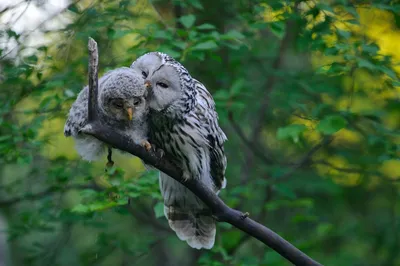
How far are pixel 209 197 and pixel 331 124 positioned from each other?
50.5 inches

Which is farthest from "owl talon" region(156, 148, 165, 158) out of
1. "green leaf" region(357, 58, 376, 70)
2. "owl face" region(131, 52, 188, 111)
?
"green leaf" region(357, 58, 376, 70)

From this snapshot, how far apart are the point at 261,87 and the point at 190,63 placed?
0.76 m

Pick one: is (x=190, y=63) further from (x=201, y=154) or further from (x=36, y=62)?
(x=201, y=154)

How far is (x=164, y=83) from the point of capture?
10.4 feet

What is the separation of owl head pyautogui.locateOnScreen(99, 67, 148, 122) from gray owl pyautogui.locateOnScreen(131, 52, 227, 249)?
140 mm

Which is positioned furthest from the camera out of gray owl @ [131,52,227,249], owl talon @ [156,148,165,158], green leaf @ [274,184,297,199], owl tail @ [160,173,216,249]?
green leaf @ [274,184,297,199]

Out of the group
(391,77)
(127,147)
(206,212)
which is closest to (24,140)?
(206,212)

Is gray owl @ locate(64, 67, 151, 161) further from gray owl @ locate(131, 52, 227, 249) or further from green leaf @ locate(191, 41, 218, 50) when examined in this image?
green leaf @ locate(191, 41, 218, 50)

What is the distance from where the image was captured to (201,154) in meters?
3.61

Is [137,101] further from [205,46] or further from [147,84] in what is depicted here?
[205,46]

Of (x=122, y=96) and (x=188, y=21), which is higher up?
(x=122, y=96)

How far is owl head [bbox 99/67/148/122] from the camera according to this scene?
287 cm

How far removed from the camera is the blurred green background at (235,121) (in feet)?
13.8

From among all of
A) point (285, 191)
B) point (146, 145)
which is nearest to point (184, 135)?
point (146, 145)
